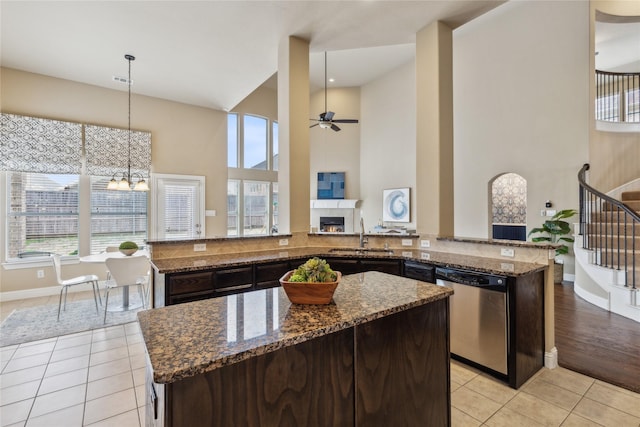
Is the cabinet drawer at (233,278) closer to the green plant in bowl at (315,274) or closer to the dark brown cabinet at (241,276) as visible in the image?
the dark brown cabinet at (241,276)

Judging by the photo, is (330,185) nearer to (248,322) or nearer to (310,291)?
(310,291)

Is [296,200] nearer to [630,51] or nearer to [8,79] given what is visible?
[8,79]

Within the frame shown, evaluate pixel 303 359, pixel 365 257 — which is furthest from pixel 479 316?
pixel 303 359

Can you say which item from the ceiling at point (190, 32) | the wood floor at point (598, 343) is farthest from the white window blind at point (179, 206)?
the wood floor at point (598, 343)

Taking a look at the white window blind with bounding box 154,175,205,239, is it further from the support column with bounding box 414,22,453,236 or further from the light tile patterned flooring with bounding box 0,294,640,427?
the support column with bounding box 414,22,453,236

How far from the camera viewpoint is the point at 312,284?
1.34 m

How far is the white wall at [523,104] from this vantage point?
509 centimetres

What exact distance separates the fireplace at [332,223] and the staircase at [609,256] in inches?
212

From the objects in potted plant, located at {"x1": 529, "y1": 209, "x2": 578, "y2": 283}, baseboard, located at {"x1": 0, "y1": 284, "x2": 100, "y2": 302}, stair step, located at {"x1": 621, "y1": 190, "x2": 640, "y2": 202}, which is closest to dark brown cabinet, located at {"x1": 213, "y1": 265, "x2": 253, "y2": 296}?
baseboard, located at {"x1": 0, "y1": 284, "x2": 100, "y2": 302}

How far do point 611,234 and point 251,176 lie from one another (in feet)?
21.9

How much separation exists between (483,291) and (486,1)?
288 centimetres

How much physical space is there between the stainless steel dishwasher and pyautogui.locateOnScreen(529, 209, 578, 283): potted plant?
146 inches

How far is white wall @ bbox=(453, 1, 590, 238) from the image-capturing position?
509cm

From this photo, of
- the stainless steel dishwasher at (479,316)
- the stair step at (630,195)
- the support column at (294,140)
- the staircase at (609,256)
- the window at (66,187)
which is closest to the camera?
the stainless steel dishwasher at (479,316)
